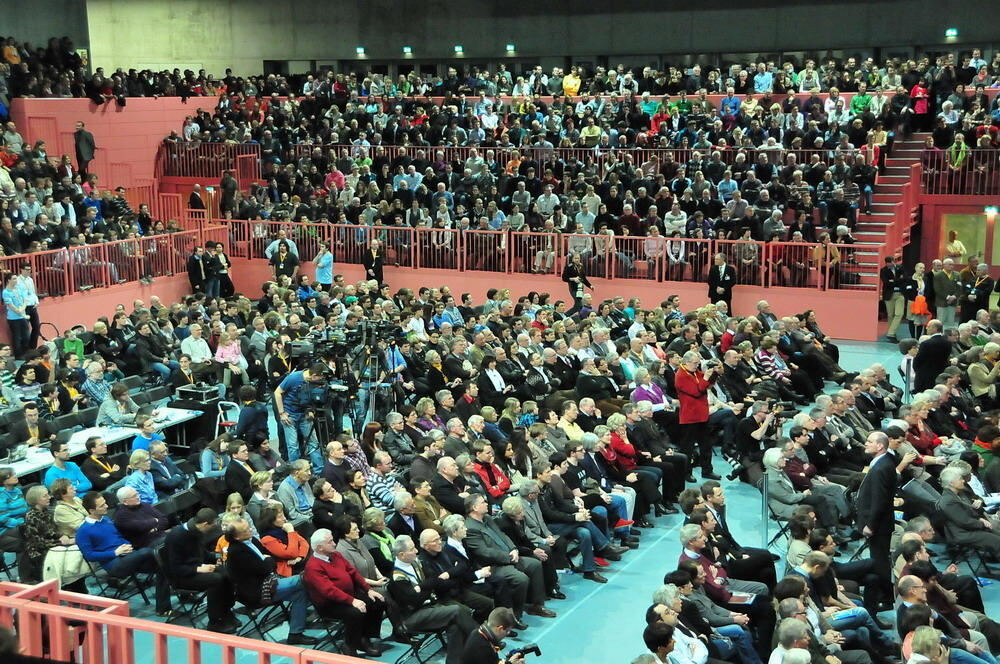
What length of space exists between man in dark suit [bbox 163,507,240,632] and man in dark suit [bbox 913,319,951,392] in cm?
1043

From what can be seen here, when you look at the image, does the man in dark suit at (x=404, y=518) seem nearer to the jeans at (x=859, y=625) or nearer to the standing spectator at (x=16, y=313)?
the jeans at (x=859, y=625)

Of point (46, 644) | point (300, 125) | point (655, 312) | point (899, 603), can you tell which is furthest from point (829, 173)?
point (46, 644)

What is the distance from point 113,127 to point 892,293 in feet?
67.5

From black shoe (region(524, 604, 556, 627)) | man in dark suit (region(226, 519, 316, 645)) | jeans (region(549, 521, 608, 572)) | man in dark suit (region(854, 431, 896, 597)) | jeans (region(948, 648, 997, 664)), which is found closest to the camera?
jeans (region(948, 648, 997, 664))

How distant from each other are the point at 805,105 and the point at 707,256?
→ 23.6ft

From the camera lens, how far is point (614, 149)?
27750 mm

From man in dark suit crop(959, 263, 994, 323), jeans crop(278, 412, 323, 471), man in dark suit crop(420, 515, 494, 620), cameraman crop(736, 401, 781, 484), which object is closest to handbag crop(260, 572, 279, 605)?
man in dark suit crop(420, 515, 494, 620)

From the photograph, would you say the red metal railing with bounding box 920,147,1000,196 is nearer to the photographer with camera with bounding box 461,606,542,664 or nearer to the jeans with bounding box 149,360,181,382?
the jeans with bounding box 149,360,181,382

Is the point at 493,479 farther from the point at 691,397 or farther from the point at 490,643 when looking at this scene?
the point at 490,643

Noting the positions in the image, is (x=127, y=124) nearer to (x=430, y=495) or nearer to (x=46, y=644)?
(x=430, y=495)

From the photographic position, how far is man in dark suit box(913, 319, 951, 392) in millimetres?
16359

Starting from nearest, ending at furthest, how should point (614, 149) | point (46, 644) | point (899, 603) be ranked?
point (46, 644), point (899, 603), point (614, 149)

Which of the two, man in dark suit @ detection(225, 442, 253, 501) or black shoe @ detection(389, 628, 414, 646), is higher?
man in dark suit @ detection(225, 442, 253, 501)

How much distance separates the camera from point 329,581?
9.47 m
